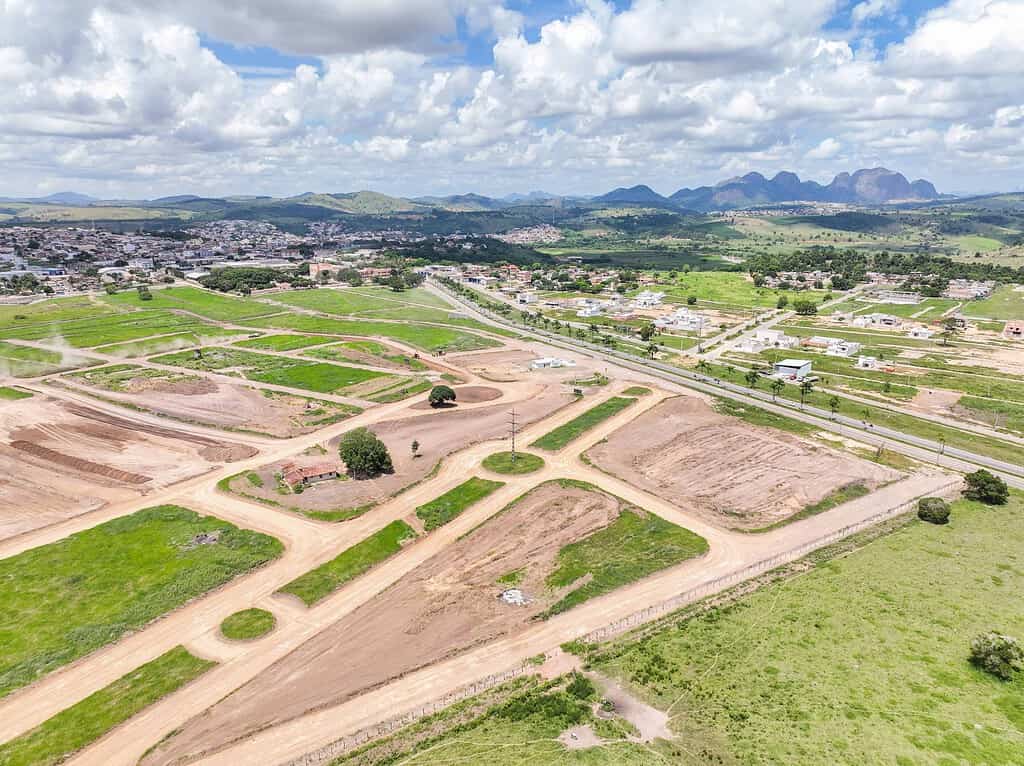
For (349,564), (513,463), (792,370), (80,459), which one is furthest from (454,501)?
(792,370)

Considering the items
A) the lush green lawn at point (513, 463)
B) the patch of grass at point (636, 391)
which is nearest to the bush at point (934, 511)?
the lush green lawn at point (513, 463)

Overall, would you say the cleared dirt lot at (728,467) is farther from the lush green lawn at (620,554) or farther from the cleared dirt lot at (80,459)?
the cleared dirt lot at (80,459)

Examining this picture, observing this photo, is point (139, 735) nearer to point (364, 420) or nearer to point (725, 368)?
point (364, 420)

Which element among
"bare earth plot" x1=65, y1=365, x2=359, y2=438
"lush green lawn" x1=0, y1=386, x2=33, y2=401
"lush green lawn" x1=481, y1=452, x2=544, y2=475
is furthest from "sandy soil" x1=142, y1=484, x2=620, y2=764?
"lush green lawn" x1=0, y1=386, x2=33, y2=401

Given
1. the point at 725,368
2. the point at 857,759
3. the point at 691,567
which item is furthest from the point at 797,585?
the point at 725,368

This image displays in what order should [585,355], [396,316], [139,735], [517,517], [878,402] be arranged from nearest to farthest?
[139,735] → [517,517] → [878,402] → [585,355] → [396,316]

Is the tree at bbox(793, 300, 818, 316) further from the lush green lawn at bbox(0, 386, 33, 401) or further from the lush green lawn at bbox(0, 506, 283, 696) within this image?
Answer: the lush green lawn at bbox(0, 386, 33, 401)
